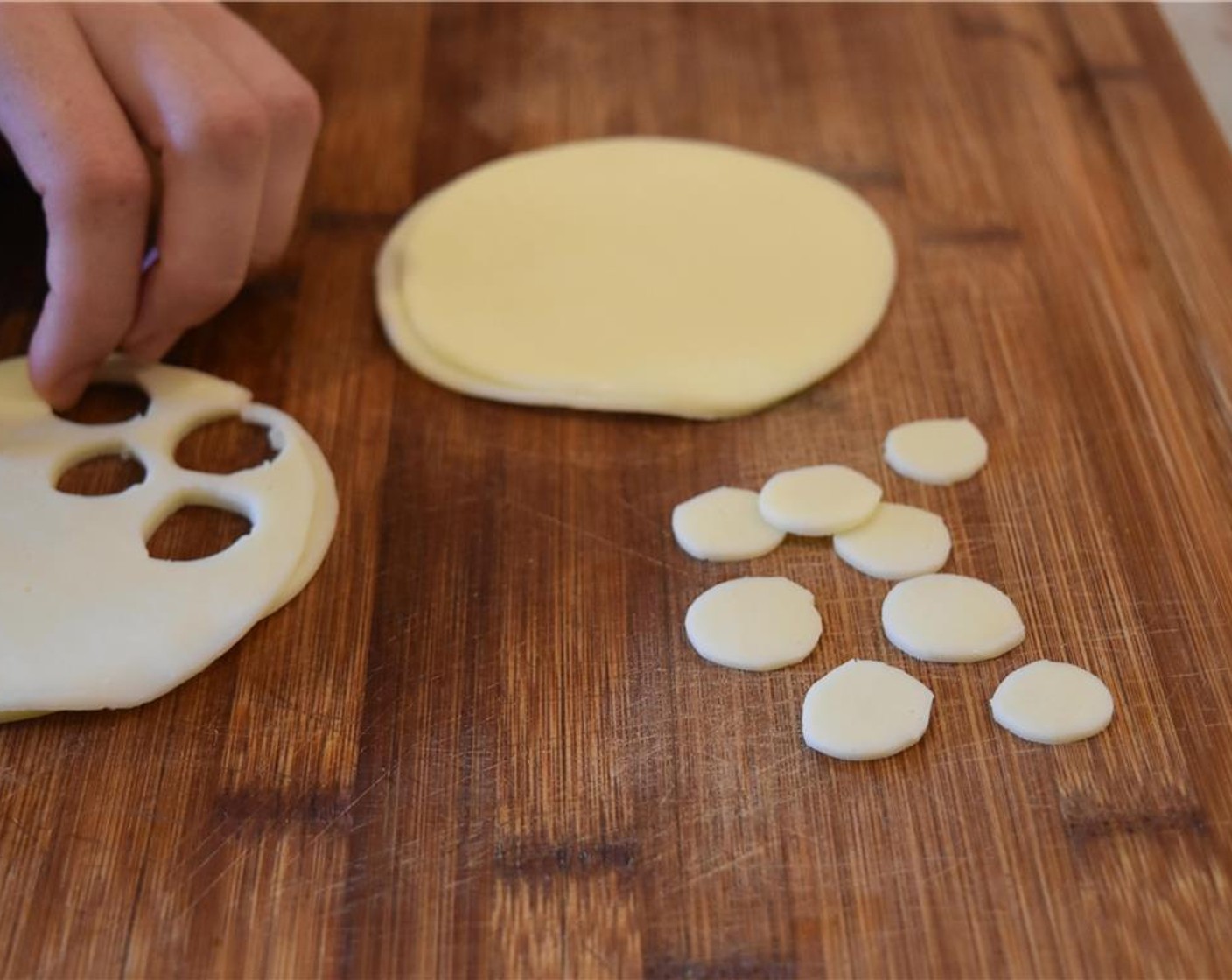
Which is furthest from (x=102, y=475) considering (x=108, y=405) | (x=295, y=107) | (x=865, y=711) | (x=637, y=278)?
(x=865, y=711)

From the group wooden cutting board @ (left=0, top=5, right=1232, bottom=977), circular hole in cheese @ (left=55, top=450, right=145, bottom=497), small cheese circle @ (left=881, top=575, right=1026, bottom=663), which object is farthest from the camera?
circular hole in cheese @ (left=55, top=450, right=145, bottom=497)

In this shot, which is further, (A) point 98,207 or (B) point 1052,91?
(B) point 1052,91

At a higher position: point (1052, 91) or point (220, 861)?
point (1052, 91)

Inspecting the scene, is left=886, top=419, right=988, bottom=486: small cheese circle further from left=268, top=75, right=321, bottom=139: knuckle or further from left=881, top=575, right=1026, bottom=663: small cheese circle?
left=268, top=75, right=321, bottom=139: knuckle

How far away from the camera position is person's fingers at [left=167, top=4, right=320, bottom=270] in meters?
1.04

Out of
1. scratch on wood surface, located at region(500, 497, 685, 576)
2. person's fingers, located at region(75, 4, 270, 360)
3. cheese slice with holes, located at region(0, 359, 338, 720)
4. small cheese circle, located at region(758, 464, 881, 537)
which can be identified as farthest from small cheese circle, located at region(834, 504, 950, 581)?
person's fingers, located at region(75, 4, 270, 360)

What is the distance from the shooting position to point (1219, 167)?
124cm

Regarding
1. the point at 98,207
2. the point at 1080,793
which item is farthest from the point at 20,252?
the point at 1080,793

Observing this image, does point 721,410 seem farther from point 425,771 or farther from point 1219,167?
point 1219,167

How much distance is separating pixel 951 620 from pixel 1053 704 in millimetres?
87

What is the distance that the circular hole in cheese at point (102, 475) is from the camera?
99cm

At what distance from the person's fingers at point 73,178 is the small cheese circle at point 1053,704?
0.70m

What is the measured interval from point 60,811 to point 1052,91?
3.81ft

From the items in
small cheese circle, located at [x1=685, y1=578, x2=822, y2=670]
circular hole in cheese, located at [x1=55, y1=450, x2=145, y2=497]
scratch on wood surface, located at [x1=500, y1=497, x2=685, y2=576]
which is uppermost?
small cheese circle, located at [x1=685, y1=578, x2=822, y2=670]
